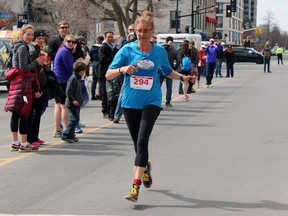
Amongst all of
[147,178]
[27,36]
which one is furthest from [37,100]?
[147,178]

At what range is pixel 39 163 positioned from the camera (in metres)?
8.48

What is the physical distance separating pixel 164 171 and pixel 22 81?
101 inches

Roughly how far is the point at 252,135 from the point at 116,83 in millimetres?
3078

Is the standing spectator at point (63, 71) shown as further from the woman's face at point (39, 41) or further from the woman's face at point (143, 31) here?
the woman's face at point (143, 31)

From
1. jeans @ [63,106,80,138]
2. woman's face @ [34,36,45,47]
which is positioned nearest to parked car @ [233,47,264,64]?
jeans @ [63,106,80,138]

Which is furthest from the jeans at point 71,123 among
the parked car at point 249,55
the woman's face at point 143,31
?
the parked car at point 249,55

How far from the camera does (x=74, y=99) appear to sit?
1039 cm

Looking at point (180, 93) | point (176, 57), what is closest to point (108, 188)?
point (176, 57)

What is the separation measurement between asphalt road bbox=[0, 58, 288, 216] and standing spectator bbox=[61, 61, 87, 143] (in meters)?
0.18

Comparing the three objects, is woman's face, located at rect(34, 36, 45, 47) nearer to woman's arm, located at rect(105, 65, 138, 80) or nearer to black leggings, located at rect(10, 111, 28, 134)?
black leggings, located at rect(10, 111, 28, 134)

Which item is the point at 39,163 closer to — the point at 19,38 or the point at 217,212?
the point at 19,38

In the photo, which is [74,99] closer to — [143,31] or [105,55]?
[105,55]

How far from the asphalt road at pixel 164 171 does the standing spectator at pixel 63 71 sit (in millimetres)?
363

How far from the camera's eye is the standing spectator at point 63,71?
1061cm
